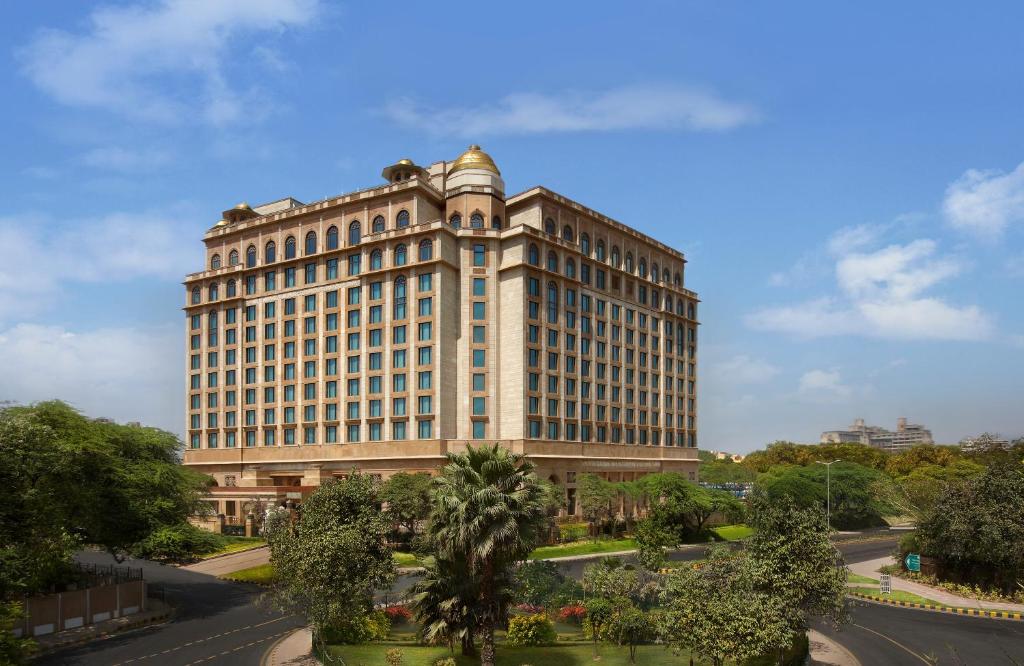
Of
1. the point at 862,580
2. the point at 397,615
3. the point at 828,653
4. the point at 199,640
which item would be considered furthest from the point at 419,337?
the point at 828,653

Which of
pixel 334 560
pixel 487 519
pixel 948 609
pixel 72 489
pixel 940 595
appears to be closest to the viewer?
pixel 487 519

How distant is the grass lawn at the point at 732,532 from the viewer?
89.2 metres

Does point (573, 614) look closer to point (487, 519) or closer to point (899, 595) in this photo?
point (487, 519)

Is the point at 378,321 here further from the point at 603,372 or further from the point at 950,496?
the point at 950,496

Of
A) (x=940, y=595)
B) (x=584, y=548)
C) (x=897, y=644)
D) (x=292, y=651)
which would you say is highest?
(x=292, y=651)

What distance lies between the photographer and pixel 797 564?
A: 105ft

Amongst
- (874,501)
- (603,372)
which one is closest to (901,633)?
(603,372)

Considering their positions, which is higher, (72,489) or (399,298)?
(399,298)

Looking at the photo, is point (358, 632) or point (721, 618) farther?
point (358, 632)

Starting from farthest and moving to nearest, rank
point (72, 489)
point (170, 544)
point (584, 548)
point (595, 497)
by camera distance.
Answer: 1. point (595, 497)
2. point (584, 548)
3. point (170, 544)
4. point (72, 489)

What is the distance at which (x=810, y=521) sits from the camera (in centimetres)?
3275

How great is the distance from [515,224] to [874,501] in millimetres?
63380

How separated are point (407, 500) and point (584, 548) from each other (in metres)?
18.9

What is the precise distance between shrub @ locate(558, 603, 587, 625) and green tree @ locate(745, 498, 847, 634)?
11.4 metres
